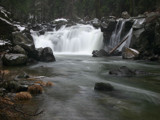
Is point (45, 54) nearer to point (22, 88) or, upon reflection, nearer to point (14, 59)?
point (14, 59)

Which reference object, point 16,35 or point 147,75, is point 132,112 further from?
Result: point 16,35

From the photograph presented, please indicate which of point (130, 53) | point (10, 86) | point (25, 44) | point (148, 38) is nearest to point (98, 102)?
point (10, 86)

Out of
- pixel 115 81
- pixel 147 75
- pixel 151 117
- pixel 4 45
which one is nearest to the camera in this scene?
pixel 151 117

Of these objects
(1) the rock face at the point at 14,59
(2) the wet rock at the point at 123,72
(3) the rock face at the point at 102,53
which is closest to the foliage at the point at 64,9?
(3) the rock face at the point at 102,53

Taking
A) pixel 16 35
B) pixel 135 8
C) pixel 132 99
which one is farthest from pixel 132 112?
pixel 135 8

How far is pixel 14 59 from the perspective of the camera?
1608cm

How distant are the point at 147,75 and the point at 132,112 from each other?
284 inches

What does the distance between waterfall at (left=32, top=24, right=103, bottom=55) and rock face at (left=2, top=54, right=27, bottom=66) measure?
16.2 meters

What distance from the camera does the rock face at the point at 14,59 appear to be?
1585 cm

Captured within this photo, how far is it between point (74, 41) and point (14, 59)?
20187 millimetres

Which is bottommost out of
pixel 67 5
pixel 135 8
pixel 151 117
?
pixel 151 117

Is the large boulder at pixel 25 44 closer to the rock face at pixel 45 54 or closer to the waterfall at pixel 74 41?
the rock face at pixel 45 54

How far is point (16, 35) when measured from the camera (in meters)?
19.7

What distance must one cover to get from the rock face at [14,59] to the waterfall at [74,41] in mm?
16219
